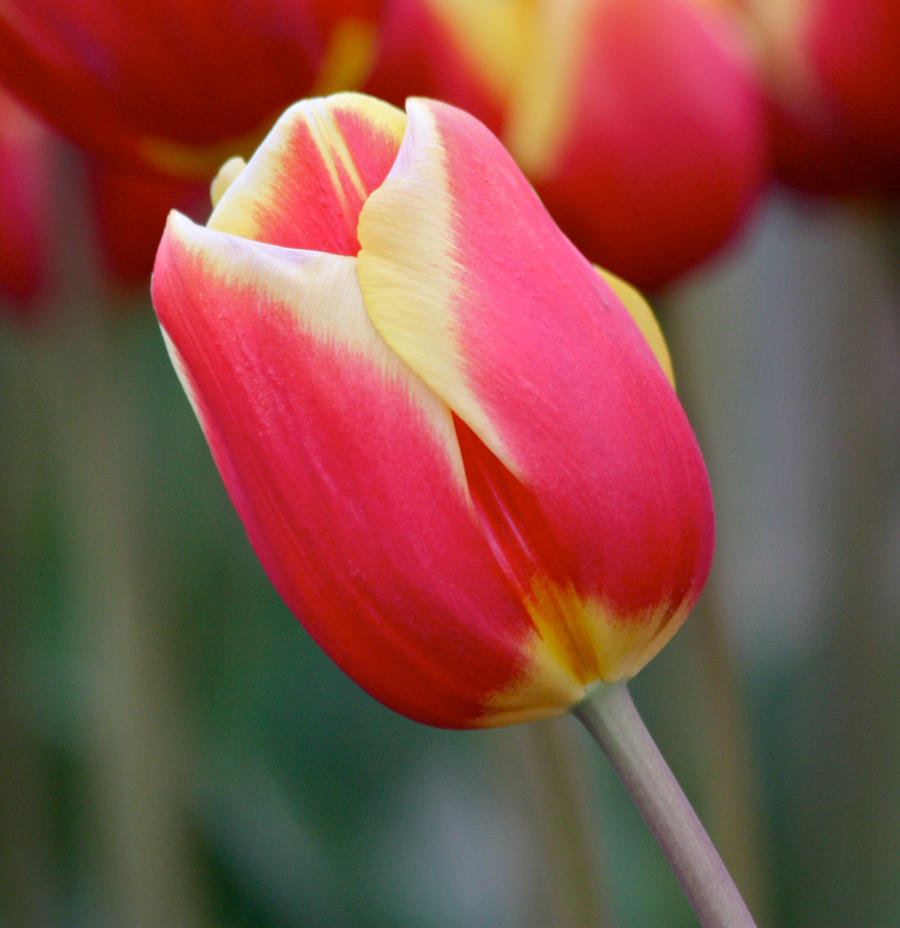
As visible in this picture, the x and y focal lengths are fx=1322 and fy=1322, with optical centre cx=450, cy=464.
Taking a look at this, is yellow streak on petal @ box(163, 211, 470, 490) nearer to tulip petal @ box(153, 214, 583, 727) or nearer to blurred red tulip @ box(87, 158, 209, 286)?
tulip petal @ box(153, 214, 583, 727)

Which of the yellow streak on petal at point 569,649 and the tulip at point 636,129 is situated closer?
the yellow streak on petal at point 569,649

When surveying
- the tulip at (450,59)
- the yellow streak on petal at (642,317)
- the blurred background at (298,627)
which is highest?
the tulip at (450,59)

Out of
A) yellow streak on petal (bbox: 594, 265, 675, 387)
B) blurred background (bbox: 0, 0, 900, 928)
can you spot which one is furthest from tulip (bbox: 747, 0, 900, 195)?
yellow streak on petal (bbox: 594, 265, 675, 387)

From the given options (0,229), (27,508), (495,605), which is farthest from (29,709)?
(495,605)

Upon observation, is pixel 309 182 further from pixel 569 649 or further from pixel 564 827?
pixel 564 827

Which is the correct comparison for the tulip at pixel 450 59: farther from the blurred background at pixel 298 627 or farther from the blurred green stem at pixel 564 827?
the blurred green stem at pixel 564 827

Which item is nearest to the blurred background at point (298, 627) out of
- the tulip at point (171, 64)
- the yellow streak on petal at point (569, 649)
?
the tulip at point (171, 64)

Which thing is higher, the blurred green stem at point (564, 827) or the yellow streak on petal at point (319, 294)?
the yellow streak on petal at point (319, 294)
